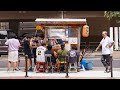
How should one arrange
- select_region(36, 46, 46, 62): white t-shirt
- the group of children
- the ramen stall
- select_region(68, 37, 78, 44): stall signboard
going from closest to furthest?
the group of children, select_region(36, 46, 46, 62): white t-shirt, the ramen stall, select_region(68, 37, 78, 44): stall signboard

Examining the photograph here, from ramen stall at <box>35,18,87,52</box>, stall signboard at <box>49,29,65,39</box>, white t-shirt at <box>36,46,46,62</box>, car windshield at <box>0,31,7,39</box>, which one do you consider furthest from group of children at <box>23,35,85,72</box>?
car windshield at <box>0,31,7,39</box>

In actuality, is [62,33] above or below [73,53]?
above

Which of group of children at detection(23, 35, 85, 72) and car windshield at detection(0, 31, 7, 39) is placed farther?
car windshield at detection(0, 31, 7, 39)

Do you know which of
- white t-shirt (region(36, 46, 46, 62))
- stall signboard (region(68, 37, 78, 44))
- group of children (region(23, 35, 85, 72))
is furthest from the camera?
stall signboard (region(68, 37, 78, 44))

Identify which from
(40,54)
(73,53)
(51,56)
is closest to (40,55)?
(40,54)

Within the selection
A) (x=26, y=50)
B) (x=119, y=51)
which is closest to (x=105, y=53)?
(x=26, y=50)

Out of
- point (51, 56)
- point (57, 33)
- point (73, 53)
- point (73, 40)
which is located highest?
point (57, 33)

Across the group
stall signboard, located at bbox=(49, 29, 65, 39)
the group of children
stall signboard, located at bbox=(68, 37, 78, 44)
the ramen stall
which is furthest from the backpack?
stall signboard, located at bbox=(49, 29, 65, 39)

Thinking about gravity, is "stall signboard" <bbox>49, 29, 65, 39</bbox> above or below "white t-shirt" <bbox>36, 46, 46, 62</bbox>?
above

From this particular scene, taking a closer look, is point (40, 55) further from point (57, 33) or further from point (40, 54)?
point (57, 33)

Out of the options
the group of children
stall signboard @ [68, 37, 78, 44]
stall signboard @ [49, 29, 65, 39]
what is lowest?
the group of children

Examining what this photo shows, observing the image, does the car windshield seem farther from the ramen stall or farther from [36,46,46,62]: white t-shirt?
[36,46,46,62]: white t-shirt

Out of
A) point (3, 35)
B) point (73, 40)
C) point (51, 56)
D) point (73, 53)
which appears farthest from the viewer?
point (3, 35)
